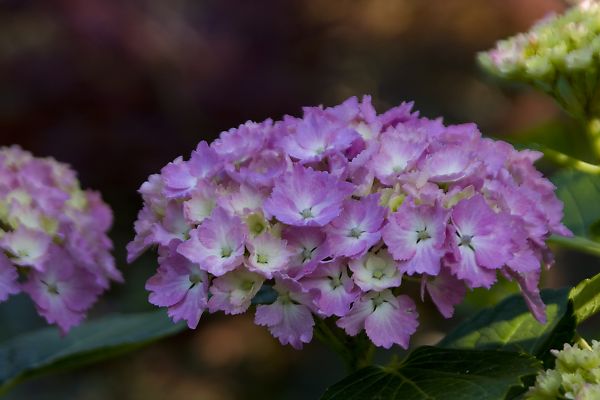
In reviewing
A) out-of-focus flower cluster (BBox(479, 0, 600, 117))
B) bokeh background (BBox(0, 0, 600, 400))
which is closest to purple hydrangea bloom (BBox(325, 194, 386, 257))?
out-of-focus flower cluster (BBox(479, 0, 600, 117))

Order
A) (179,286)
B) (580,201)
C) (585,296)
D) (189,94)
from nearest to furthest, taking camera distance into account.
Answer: (179,286) → (585,296) → (580,201) → (189,94)

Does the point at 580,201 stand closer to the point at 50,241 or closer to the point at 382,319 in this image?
the point at 382,319

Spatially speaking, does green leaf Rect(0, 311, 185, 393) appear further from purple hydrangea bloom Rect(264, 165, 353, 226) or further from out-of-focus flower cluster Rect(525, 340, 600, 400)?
out-of-focus flower cluster Rect(525, 340, 600, 400)

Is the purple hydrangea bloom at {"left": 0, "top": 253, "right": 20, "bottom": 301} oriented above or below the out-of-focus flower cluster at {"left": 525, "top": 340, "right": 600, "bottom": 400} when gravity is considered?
below

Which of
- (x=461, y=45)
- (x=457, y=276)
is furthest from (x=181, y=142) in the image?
(x=457, y=276)

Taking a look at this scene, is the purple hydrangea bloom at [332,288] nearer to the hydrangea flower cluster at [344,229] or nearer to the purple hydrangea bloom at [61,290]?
the hydrangea flower cluster at [344,229]

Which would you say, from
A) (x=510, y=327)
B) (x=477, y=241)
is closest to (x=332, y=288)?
(x=477, y=241)
